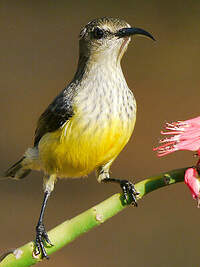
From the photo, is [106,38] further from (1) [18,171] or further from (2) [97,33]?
(1) [18,171]

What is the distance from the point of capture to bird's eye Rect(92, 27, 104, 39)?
7.01ft

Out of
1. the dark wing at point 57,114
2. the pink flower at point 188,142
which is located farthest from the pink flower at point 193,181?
the dark wing at point 57,114

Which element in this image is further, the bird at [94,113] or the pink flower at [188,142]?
the bird at [94,113]

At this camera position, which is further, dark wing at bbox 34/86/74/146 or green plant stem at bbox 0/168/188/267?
dark wing at bbox 34/86/74/146

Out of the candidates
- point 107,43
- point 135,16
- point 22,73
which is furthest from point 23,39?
point 107,43

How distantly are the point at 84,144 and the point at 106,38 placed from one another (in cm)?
37

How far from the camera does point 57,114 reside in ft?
7.32

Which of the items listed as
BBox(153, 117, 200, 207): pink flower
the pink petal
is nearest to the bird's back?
BBox(153, 117, 200, 207): pink flower

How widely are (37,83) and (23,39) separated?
1.15 feet

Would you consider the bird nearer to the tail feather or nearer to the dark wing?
the dark wing

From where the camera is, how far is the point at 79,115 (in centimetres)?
211

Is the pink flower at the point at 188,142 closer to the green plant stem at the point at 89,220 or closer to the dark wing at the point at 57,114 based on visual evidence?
A: the green plant stem at the point at 89,220

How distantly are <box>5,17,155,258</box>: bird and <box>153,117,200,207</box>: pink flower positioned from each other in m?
0.57

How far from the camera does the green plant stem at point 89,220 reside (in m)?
1.30
